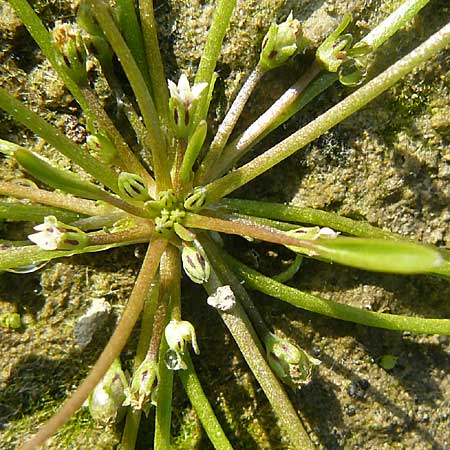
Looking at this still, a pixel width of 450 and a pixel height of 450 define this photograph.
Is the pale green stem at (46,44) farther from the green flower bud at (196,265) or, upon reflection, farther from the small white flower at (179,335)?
the small white flower at (179,335)

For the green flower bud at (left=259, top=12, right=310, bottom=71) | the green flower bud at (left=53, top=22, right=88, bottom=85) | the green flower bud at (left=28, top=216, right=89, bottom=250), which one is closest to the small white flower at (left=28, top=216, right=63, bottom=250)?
the green flower bud at (left=28, top=216, right=89, bottom=250)

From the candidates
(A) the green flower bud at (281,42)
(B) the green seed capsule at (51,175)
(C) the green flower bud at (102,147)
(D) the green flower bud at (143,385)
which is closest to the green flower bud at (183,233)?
(B) the green seed capsule at (51,175)

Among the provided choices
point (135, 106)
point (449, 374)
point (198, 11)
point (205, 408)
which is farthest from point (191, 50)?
point (449, 374)

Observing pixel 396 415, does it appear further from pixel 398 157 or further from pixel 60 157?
pixel 60 157

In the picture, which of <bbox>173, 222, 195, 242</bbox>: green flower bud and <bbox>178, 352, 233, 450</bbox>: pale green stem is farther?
<bbox>178, 352, 233, 450</bbox>: pale green stem

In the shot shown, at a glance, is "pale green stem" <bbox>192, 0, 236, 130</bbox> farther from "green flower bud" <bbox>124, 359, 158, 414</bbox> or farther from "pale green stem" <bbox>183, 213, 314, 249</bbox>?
"green flower bud" <bbox>124, 359, 158, 414</bbox>

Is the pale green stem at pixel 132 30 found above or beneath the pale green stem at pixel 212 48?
above
